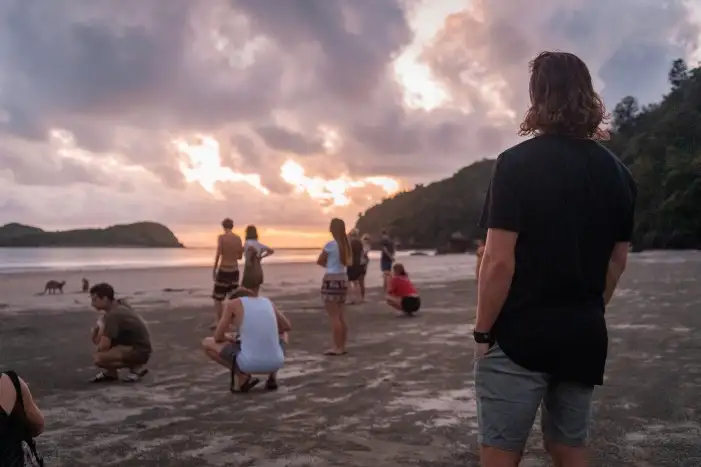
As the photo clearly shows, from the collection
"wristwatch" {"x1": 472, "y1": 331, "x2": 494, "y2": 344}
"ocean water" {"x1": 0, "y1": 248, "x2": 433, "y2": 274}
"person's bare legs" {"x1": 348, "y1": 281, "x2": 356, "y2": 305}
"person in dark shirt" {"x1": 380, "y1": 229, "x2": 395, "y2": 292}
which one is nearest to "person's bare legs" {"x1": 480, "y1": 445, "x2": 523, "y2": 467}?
"wristwatch" {"x1": 472, "y1": 331, "x2": 494, "y2": 344}

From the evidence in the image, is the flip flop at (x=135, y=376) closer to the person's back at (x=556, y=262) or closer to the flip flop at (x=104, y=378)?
the flip flop at (x=104, y=378)

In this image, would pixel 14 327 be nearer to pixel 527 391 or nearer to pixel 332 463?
pixel 332 463

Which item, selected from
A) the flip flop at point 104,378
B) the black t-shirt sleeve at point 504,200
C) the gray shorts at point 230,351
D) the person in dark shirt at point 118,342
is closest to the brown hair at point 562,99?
the black t-shirt sleeve at point 504,200

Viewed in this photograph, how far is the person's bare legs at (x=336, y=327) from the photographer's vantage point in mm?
9391

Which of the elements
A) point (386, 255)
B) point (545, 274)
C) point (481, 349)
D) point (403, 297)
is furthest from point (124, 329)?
point (386, 255)

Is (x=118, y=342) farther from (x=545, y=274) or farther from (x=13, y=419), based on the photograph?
(x=545, y=274)

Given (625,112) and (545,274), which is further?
(625,112)

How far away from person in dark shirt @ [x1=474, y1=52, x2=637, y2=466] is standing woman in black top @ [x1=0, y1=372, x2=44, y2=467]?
2.24m

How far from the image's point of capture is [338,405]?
21.1ft

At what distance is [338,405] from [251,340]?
3.78 ft

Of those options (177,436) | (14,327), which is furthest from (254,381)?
(14,327)

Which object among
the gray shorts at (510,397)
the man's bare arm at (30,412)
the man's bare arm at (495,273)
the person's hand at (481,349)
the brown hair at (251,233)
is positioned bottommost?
the man's bare arm at (30,412)

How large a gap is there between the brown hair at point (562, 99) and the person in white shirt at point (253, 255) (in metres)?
5.82

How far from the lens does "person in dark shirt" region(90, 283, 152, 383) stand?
7.76 metres
